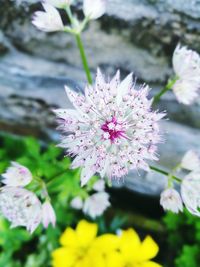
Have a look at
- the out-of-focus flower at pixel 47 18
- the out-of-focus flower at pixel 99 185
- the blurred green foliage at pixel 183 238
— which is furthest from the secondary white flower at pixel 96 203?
the out-of-focus flower at pixel 47 18

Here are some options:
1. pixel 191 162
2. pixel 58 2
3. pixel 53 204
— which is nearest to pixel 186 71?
pixel 191 162

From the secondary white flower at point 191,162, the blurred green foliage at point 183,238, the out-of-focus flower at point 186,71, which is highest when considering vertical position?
the out-of-focus flower at point 186,71

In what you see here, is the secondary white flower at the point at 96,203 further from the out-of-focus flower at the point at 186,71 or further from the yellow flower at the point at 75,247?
the out-of-focus flower at the point at 186,71

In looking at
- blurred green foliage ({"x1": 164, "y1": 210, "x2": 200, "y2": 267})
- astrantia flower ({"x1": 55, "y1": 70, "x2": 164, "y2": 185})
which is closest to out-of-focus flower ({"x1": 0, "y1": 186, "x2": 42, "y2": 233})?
astrantia flower ({"x1": 55, "y1": 70, "x2": 164, "y2": 185})

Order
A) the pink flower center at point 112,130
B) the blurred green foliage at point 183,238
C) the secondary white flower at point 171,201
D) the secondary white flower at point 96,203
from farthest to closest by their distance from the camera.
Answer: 1. the blurred green foliage at point 183,238
2. the secondary white flower at point 96,203
3. the secondary white flower at point 171,201
4. the pink flower center at point 112,130

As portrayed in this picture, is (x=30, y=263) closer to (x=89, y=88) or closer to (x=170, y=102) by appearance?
(x=170, y=102)

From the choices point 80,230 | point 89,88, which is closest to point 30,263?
point 80,230

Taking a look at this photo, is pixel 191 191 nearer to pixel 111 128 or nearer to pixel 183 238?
pixel 111 128
